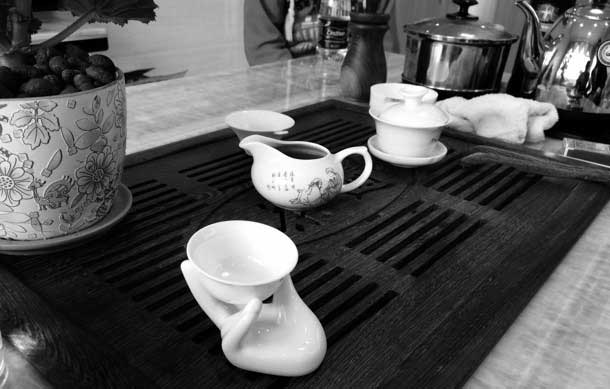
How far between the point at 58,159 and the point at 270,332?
0.27 meters

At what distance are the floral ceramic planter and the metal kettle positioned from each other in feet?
2.97

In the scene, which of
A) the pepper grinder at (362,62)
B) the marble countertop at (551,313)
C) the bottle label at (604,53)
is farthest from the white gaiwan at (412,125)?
the bottle label at (604,53)

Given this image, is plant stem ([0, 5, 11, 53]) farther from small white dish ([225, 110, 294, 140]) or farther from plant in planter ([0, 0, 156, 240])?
small white dish ([225, 110, 294, 140])

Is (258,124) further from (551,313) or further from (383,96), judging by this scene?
(551,313)

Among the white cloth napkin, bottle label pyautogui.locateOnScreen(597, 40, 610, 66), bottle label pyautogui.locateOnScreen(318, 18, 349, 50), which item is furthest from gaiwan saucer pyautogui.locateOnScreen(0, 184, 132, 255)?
bottle label pyautogui.locateOnScreen(318, 18, 349, 50)

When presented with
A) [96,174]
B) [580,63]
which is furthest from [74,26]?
[580,63]

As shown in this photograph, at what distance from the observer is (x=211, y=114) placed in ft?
3.47

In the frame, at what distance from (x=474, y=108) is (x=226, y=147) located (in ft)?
1.61

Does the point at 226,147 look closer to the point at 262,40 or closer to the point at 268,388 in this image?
the point at 268,388

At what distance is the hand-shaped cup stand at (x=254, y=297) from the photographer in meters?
0.39

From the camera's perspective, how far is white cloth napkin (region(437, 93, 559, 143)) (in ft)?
3.18

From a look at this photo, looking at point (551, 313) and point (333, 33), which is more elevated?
point (333, 33)

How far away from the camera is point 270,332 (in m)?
0.41

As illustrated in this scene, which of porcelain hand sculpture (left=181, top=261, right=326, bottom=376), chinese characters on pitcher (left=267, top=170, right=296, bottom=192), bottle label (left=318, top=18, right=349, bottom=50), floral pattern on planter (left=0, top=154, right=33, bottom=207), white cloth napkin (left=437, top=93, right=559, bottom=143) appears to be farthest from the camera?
bottle label (left=318, top=18, right=349, bottom=50)
